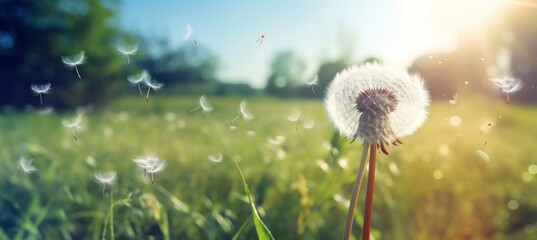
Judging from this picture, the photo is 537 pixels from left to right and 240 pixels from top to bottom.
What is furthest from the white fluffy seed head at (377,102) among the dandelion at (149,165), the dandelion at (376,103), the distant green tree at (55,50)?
the distant green tree at (55,50)

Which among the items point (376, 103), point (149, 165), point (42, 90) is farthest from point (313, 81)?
point (42, 90)

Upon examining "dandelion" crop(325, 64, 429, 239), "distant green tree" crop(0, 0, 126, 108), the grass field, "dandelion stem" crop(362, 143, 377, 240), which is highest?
"dandelion" crop(325, 64, 429, 239)

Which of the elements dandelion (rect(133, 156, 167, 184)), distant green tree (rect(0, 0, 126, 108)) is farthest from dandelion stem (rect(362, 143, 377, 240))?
distant green tree (rect(0, 0, 126, 108))

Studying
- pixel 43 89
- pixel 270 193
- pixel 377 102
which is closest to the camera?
pixel 377 102

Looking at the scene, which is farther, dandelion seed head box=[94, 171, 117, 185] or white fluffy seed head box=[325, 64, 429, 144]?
dandelion seed head box=[94, 171, 117, 185]

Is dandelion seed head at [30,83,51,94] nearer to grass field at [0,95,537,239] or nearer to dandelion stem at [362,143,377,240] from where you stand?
grass field at [0,95,537,239]

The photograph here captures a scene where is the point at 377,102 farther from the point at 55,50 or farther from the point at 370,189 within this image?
the point at 55,50

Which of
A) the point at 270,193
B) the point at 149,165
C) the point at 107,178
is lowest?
the point at 270,193
